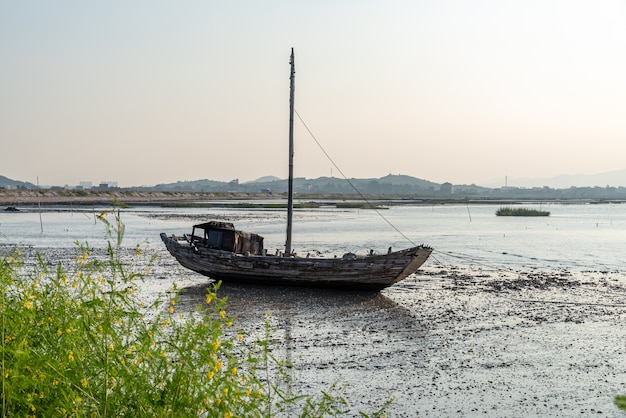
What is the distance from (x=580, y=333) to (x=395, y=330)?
4.68 metres

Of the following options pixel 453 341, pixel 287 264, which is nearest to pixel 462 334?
pixel 453 341

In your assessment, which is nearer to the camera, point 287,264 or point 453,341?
point 453,341

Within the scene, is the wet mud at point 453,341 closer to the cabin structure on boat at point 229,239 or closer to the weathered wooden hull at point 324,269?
the weathered wooden hull at point 324,269

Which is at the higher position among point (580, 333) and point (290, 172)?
point (290, 172)

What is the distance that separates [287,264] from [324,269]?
127cm

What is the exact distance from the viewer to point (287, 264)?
70.9 feet

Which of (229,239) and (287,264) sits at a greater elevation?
(229,239)

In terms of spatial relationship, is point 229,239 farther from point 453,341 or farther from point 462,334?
point 453,341

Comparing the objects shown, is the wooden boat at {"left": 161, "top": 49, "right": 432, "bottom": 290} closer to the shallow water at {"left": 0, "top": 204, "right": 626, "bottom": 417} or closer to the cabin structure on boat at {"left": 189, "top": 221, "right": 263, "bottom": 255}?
the cabin structure on boat at {"left": 189, "top": 221, "right": 263, "bottom": 255}

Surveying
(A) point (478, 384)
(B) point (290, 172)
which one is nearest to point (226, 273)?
(B) point (290, 172)

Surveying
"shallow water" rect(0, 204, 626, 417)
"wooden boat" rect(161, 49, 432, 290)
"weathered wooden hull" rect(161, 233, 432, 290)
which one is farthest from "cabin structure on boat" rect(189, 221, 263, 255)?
"shallow water" rect(0, 204, 626, 417)

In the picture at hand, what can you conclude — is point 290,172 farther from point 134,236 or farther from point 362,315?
point 134,236

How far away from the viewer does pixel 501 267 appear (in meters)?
30.4

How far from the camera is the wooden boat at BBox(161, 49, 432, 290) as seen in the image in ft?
69.2
